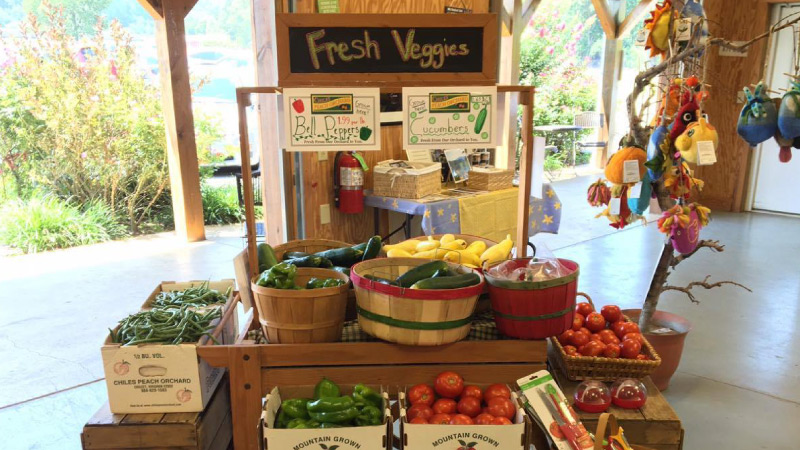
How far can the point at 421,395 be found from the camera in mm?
1850

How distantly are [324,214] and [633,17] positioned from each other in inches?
249

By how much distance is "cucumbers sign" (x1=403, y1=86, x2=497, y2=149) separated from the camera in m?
Result: 2.09

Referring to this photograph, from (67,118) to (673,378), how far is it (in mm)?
5782

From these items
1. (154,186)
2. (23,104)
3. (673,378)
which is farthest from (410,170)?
(23,104)

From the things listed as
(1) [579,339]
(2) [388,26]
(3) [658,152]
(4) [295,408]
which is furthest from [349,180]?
(4) [295,408]

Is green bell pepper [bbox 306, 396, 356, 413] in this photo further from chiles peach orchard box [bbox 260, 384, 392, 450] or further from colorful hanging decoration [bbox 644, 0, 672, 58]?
colorful hanging decoration [bbox 644, 0, 672, 58]

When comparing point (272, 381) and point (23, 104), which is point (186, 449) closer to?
point (272, 381)

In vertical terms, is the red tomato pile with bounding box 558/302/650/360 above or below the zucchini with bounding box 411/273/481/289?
below

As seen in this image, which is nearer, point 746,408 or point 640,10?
point 746,408

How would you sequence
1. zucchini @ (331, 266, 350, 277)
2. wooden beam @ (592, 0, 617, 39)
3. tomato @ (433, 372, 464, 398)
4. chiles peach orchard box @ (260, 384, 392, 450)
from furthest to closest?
1. wooden beam @ (592, 0, 617, 39)
2. zucchini @ (331, 266, 350, 277)
3. tomato @ (433, 372, 464, 398)
4. chiles peach orchard box @ (260, 384, 392, 450)

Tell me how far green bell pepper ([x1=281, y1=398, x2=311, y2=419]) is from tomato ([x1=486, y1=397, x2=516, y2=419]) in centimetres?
55

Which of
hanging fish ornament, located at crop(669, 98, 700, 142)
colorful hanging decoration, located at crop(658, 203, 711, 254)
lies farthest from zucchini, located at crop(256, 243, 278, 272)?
hanging fish ornament, located at crop(669, 98, 700, 142)

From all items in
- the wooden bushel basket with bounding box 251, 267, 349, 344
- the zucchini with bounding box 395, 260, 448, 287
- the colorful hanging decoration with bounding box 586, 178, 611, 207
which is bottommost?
the wooden bushel basket with bounding box 251, 267, 349, 344

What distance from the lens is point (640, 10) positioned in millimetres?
8172
